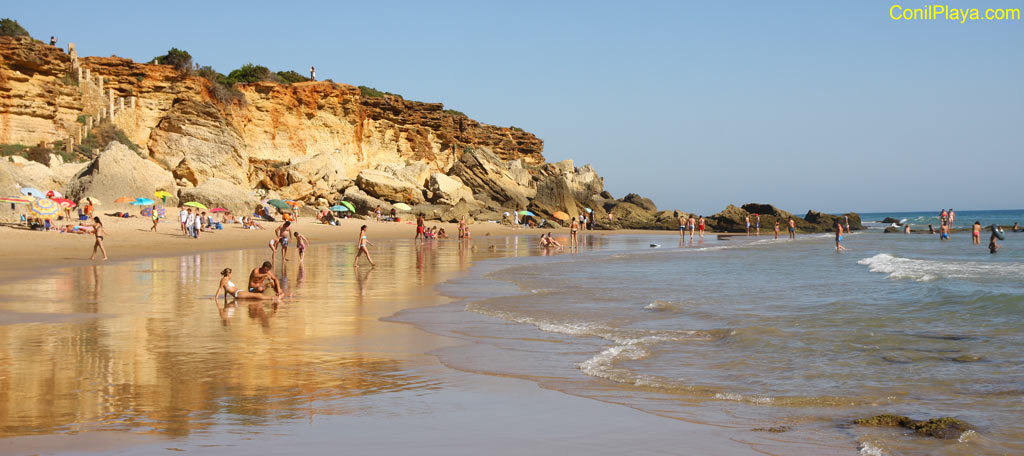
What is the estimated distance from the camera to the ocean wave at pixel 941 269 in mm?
16969

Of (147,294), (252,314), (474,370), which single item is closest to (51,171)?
(147,294)

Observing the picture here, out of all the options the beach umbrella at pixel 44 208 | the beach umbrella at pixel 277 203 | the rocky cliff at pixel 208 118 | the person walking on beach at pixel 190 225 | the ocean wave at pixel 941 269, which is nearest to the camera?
the ocean wave at pixel 941 269

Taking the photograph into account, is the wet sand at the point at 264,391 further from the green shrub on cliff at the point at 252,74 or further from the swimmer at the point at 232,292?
the green shrub on cliff at the point at 252,74

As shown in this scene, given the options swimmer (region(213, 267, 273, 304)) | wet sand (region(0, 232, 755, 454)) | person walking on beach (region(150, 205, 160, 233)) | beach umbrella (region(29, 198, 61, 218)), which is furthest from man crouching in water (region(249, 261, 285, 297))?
person walking on beach (region(150, 205, 160, 233))

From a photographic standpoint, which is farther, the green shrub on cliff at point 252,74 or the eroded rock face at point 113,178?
the green shrub on cliff at point 252,74

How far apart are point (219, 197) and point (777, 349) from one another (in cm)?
3080

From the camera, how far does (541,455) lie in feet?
14.0

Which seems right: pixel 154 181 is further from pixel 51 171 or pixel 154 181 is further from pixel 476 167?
pixel 476 167

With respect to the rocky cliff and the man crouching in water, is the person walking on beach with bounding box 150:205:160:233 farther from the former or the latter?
the man crouching in water

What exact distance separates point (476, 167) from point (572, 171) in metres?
18.8

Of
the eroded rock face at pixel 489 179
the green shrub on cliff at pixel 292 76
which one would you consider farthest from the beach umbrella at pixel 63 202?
the green shrub on cliff at pixel 292 76

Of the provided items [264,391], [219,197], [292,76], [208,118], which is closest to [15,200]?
[219,197]

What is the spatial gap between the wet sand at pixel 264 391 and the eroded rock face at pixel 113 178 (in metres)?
20.9

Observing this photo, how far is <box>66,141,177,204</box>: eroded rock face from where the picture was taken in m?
30.7
